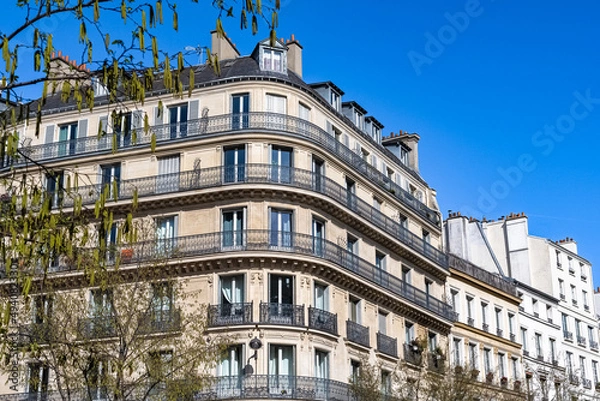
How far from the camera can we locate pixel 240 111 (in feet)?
106

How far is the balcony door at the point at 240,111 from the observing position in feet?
105

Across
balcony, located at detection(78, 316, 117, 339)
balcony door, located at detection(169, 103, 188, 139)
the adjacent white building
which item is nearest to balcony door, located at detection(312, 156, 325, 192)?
balcony door, located at detection(169, 103, 188, 139)

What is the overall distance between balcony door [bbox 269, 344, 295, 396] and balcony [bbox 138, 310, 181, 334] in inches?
164

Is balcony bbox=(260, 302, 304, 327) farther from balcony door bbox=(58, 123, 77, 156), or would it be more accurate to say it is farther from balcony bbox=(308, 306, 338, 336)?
balcony door bbox=(58, 123, 77, 156)

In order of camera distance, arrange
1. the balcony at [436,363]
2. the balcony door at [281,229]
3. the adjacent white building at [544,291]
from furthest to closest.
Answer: the adjacent white building at [544,291]
the balcony at [436,363]
the balcony door at [281,229]

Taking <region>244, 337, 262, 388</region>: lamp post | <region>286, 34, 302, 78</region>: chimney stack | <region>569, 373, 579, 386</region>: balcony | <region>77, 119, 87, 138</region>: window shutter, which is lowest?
<region>244, 337, 262, 388</region>: lamp post

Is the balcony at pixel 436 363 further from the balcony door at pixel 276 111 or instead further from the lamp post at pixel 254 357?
the balcony door at pixel 276 111

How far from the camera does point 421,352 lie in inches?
1435

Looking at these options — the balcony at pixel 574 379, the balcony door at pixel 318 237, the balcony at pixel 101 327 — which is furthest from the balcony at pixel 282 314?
the balcony at pixel 574 379

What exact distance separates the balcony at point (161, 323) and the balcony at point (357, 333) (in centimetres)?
780

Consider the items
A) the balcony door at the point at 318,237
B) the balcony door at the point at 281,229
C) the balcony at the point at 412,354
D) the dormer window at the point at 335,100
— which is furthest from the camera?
the dormer window at the point at 335,100

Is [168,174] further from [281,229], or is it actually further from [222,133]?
[281,229]

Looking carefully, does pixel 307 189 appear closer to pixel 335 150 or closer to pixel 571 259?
pixel 335 150

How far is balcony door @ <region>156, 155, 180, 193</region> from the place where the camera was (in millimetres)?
32188
